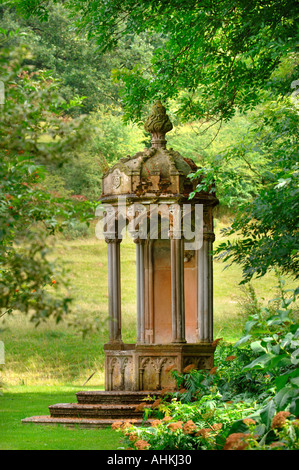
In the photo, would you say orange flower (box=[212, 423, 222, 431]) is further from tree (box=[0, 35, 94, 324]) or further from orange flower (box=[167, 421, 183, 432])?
tree (box=[0, 35, 94, 324])

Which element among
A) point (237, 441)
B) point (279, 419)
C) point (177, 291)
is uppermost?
point (177, 291)

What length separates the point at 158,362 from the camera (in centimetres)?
1088

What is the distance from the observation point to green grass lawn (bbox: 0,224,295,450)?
8.80m

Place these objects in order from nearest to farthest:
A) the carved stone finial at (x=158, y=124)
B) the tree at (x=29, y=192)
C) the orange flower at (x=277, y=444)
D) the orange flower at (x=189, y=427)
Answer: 1. the tree at (x=29, y=192)
2. the orange flower at (x=277, y=444)
3. the orange flower at (x=189, y=427)
4. the carved stone finial at (x=158, y=124)

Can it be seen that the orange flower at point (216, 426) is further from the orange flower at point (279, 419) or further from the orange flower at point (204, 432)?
the orange flower at point (279, 419)

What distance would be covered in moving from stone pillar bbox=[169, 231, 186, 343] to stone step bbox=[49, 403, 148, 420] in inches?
48.5

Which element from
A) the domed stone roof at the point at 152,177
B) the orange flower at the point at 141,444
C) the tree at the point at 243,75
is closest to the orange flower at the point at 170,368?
the tree at the point at 243,75

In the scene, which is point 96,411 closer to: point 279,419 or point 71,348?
point 279,419

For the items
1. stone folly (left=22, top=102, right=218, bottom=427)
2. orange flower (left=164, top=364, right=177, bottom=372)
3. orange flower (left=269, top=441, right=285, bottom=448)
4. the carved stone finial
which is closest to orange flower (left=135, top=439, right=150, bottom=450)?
orange flower (left=269, top=441, right=285, bottom=448)

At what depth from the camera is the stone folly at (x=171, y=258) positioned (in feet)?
35.8

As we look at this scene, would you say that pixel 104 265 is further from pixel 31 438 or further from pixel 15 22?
pixel 31 438

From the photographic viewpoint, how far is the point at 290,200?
8273mm

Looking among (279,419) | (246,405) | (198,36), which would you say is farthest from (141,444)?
(198,36)

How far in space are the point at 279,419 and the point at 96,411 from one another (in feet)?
19.6
